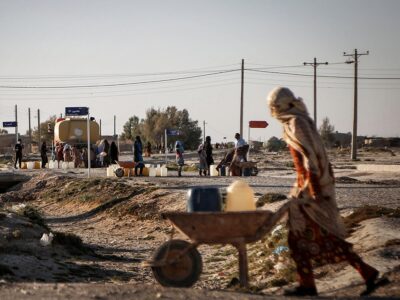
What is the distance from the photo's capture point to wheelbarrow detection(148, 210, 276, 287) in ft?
26.0

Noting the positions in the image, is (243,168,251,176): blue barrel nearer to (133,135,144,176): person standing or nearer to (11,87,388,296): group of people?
(133,135,144,176): person standing

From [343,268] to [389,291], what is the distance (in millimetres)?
1961

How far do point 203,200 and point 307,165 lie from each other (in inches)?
47.4

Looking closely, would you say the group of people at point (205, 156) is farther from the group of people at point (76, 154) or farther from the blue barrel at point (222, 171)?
the group of people at point (76, 154)

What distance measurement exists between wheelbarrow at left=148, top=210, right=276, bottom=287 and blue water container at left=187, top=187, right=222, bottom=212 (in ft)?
1.24

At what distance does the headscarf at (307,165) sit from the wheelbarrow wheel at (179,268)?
1.13 meters

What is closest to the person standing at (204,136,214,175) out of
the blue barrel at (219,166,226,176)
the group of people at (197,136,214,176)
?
the group of people at (197,136,214,176)

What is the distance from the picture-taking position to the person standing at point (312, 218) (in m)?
7.82

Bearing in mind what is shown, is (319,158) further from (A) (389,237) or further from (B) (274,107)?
(A) (389,237)

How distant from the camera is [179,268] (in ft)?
27.3

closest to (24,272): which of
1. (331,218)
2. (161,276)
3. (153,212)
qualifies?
(161,276)

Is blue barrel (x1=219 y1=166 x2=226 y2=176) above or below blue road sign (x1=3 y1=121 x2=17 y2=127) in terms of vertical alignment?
below

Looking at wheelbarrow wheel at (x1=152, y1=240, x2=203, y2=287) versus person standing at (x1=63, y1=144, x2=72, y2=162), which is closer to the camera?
wheelbarrow wheel at (x1=152, y1=240, x2=203, y2=287)

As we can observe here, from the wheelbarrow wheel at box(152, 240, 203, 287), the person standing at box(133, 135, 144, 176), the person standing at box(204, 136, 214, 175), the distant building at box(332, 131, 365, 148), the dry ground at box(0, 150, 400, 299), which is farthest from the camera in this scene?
the distant building at box(332, 131, 365, 148)
